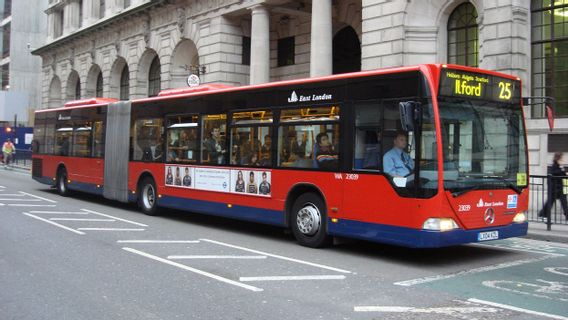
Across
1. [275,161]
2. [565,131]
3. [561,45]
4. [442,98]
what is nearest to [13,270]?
[275,161]

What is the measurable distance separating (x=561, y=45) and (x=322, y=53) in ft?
28.6

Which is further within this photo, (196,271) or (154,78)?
(154,78)

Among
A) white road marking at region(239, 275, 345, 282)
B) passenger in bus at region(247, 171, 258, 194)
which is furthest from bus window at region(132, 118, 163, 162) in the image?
white road marking at region(239, 275, 345, 282)

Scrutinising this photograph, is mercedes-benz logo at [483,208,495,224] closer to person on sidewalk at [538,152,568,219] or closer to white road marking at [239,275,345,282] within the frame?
white road marking at [239,275,345,282]

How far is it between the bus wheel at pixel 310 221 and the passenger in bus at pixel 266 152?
1.08m

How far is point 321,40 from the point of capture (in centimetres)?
2192

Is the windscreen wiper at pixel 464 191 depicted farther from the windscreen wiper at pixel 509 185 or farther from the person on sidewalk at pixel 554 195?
the person on sidewalk at pixel 554 195

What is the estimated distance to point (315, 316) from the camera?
18.4 feet

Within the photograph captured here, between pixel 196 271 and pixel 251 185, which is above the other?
pixel 251 185

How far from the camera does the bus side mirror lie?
7840 mm

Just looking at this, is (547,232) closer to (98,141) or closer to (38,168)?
(98,141)

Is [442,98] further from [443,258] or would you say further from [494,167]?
[443,258]

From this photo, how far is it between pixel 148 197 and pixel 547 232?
982cm

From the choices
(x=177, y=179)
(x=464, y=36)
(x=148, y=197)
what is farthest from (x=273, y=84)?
(x=464, y=36)
